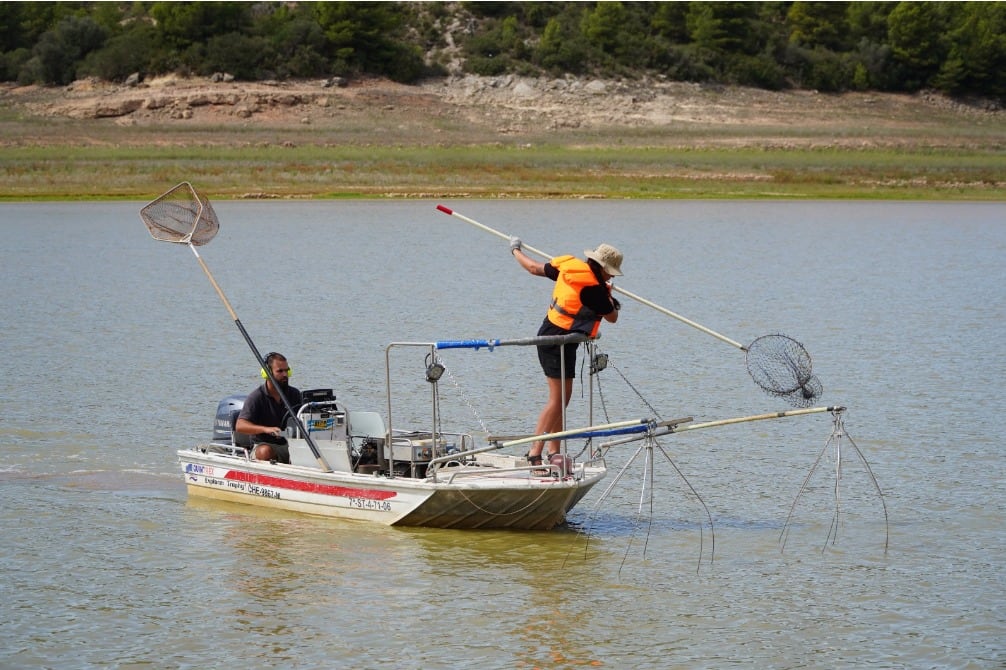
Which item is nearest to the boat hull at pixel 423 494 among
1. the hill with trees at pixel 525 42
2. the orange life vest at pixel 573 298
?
the orange life vest at pixel 573 298

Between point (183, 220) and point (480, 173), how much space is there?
1610 inches

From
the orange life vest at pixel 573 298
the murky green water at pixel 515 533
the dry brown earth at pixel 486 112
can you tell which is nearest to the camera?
the murky green water at pixel 515 533

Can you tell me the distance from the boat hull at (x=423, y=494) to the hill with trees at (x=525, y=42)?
63.4 m

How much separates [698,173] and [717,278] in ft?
88.9

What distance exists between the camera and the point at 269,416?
12461 mm

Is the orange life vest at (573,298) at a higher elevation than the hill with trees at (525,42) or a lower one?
lower

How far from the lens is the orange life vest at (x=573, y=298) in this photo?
37.4ft

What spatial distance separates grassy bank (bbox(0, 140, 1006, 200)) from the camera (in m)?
50.5

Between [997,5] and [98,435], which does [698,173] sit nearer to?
[98,435]

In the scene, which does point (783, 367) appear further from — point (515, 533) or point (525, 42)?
point (525, 42)

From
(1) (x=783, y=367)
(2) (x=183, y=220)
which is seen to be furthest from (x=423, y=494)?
(2) (x=183, y=220)

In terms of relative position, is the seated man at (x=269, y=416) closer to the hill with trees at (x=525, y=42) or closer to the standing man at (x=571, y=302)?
the standing man at (x=571, y=302)

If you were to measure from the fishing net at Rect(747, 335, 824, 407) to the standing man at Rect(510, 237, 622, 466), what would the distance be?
118 cm

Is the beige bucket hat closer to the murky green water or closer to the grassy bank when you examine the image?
the murky green water
